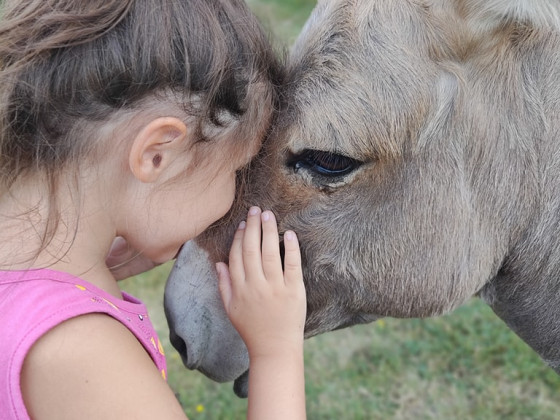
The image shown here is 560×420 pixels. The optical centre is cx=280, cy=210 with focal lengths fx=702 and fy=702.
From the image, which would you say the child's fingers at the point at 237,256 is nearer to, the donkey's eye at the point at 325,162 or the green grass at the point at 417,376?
the donkey's eye at the point at 325,162

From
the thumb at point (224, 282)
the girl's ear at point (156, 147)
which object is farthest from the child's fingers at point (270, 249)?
the girl's ear at point (156, 147)

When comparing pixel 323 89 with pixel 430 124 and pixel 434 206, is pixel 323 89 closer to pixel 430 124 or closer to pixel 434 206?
pixel 430 124

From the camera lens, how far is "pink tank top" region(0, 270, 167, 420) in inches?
56.1

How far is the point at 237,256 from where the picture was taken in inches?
74.9

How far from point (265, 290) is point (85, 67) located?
713 mm

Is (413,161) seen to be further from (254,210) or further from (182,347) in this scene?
(182,347)

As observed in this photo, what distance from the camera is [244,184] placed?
→ 77.4 inches

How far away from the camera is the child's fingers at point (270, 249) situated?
6.04ft

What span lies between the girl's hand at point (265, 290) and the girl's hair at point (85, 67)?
408mm

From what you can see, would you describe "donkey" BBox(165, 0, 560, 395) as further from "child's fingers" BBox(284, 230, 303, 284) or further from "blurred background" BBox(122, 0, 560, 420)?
"blurred background" BBox(122, 0, 560, 420)

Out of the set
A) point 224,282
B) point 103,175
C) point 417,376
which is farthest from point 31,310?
point 417,376

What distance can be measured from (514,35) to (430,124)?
332mm

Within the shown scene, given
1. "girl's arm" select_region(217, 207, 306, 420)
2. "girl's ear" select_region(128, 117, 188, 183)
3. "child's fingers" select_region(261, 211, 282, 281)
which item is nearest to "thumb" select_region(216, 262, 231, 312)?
"girl's arm" select_region(217, 207, 306, 420)

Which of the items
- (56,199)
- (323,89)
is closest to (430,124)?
(323,89)
